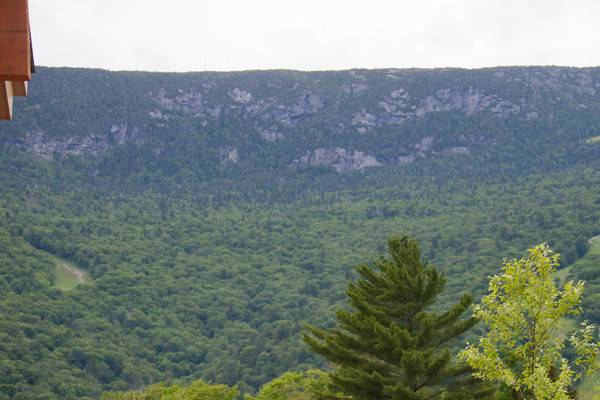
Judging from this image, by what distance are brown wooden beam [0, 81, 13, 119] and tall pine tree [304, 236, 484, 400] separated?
867 inches

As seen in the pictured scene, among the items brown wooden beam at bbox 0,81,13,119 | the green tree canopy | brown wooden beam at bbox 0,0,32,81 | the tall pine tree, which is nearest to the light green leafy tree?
the tall pine tree

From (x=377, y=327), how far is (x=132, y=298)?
529 ft

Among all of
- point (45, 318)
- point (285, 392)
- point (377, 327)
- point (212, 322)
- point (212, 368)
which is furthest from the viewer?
point (212, 322)

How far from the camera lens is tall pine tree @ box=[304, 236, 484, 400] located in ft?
90.9

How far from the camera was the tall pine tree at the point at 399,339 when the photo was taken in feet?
90.9

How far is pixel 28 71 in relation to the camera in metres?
5.19

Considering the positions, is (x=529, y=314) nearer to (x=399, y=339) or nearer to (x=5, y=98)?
(x=399, y=339)

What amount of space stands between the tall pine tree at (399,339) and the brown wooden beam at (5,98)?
22.0 metres

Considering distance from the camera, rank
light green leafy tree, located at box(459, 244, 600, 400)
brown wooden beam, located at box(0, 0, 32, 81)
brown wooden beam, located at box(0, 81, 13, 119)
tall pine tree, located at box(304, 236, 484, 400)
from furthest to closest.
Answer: tall pine tree, located at box(304, 236, 484, 400)
light green leafy tree, located at box(459, 244, 600, 400)
brown wooden beam, located at box(0, 81, 13, 119)
brown wooden beam, located at box(0, 0, 32, 81)

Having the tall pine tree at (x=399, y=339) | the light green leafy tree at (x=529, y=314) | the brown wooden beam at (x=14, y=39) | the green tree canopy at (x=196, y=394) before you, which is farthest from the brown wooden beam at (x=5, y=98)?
the green tree canopy at (x=196, y=394)

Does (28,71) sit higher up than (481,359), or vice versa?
(28,71)

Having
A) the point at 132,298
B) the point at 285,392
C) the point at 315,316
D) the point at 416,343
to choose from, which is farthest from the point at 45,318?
the point at 416,343

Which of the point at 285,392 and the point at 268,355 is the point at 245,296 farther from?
the point at 285,392

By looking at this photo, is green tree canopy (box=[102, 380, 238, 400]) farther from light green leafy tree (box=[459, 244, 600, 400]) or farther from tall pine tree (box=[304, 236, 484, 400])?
light green leafy tree (box=[459, 244, 600, 400])
